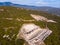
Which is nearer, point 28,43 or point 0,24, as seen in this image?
point 28,43

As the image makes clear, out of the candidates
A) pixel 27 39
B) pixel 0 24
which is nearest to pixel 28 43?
pixel 27 39

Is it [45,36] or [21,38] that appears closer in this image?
[21,38]

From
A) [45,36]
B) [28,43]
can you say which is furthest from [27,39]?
[45,36]

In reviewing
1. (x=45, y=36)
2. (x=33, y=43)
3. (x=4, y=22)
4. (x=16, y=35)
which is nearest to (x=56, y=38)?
(x=45, y=36)

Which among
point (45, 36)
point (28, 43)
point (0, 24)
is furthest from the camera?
point (0, 24)

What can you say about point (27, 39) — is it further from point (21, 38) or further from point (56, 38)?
point (56, 38)

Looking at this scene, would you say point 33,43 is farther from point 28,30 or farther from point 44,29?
point 44,29

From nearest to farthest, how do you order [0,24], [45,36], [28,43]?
[28,43]
[45,36]
[0,24]
